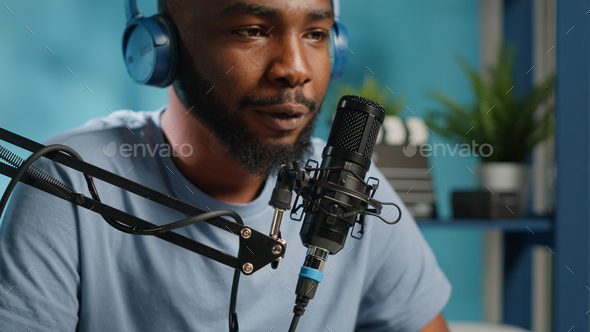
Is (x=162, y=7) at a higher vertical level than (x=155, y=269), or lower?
higher

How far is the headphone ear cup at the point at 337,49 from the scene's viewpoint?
0.83 m

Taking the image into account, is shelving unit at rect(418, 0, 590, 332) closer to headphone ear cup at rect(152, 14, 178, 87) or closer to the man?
the man

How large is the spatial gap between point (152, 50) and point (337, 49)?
0.31 m

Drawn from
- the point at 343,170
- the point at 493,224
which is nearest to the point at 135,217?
the point at 343,170

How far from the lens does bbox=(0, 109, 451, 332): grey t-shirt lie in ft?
2.19

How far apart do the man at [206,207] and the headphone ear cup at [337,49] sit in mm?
58

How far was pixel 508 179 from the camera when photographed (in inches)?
60.2

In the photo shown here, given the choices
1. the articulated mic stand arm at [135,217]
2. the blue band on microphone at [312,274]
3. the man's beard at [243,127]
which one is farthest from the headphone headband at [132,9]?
the blue band on microphone at [312,274]

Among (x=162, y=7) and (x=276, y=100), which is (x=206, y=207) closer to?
(x=276, y=100)

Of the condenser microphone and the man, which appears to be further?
the man

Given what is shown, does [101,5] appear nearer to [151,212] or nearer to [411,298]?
[151,212]

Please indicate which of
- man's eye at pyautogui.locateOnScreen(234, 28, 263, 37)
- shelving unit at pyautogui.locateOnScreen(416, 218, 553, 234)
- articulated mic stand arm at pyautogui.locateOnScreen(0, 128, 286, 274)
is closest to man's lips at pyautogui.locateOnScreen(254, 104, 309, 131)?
man's eye at pyautogui.locateOnScreen(234, 28, 263, 37)

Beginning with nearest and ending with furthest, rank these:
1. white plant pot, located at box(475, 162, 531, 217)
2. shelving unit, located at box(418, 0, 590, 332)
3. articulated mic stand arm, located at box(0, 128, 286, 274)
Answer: articulated mic stand arm, located at box(0, 128, 286, 274), shelving unit, located at box(418, 0, 590, 332), white plant pot, located at box(475, 162, 531, 217)

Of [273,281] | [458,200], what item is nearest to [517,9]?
[458,200]
